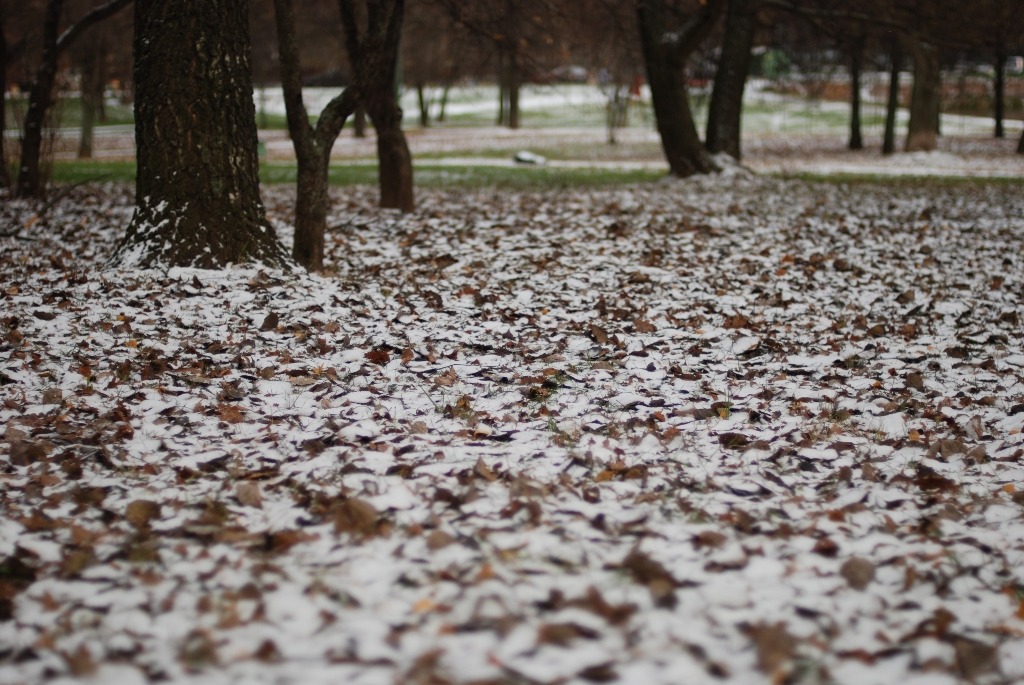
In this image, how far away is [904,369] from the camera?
5.43 m

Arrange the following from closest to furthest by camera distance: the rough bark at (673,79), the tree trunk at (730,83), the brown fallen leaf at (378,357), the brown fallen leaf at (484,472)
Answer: the brown fallen leaf at (484,472) < the brown fallen leaf at (378,357) < the rough bark at (673,79) < the tree trunk at (730,83)

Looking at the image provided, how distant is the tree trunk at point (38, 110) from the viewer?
1120 cm

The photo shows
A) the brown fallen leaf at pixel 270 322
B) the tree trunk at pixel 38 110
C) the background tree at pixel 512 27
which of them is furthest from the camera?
the tree trunk at pixel 38 110

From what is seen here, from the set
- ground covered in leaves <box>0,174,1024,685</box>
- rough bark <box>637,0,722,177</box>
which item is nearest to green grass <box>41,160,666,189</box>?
rough bark <box>637,0,722,177</box>

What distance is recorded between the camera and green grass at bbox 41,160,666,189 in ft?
51.4

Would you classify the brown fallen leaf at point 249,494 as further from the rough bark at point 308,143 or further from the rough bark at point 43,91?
the rough bark at point 43,91

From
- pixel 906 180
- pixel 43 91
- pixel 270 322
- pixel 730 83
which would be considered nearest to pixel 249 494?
pixel 270 322

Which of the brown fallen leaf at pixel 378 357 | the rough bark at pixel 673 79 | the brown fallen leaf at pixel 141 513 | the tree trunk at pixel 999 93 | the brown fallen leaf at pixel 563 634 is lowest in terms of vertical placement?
the brown fallen leaf at pixel 563 634

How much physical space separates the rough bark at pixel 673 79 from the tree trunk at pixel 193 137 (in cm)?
977

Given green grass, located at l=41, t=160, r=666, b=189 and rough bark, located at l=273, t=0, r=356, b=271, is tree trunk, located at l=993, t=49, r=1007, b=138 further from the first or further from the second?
rough bark, located at l=273, t=0, r=356, b=271

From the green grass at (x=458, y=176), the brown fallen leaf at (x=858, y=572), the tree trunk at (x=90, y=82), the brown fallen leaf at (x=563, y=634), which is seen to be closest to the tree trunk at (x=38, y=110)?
the green grass at (x=458, y=176)

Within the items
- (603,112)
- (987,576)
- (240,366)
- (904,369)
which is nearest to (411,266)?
(240,366)

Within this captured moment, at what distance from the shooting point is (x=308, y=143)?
7.22m

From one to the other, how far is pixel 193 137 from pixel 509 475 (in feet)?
14.3
